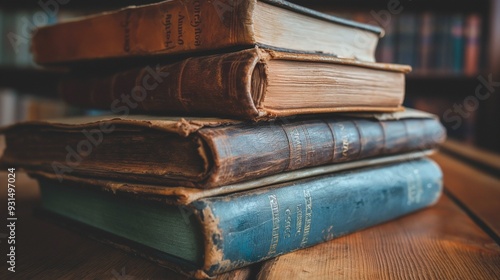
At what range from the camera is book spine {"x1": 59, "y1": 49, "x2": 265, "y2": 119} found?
0.47 metres

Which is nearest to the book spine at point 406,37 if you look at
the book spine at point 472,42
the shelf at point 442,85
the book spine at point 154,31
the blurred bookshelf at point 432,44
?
the blurred bookshelf at point 432,44

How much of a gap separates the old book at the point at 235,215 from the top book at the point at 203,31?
0.56 feet

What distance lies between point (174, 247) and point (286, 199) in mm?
132

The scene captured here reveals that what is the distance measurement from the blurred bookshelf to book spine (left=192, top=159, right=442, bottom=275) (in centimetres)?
149

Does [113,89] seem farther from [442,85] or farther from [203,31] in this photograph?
[442,85]

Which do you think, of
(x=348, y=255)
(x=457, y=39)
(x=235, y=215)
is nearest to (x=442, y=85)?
(x=457, y=39)

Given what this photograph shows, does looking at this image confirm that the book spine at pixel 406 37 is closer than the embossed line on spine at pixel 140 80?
No

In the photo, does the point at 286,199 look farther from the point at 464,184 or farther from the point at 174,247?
the point at 464,184

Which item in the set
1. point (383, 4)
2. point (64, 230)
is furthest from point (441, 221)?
point (383, 4)

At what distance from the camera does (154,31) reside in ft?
1.94

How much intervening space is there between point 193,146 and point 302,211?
0.16 m

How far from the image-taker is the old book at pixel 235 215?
0.45 meters

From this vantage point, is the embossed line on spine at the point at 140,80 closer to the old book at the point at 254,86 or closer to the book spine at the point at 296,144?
the old book at the point at 254,86

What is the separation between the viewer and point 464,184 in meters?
1.06
